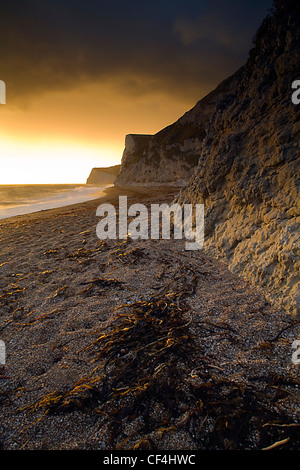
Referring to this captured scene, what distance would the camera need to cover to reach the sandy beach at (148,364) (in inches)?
65.4

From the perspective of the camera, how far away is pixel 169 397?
191 cm

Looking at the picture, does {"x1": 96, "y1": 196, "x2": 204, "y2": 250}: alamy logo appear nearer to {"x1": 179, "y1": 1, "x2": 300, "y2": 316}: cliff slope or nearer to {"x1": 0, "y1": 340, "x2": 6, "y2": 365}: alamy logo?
{"x1": 179, "y1": 1, "x2": 300, "y2": 316}: cliff slope

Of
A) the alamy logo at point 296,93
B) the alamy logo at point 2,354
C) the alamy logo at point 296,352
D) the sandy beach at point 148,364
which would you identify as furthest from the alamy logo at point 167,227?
the alamy logo at point 2,354

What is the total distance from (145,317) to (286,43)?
18.1 feet

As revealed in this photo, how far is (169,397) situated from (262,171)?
3.95 m

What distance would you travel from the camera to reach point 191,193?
643 cm

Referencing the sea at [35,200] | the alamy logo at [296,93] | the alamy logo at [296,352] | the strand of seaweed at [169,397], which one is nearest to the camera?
the strand of seaweed at [169,397]

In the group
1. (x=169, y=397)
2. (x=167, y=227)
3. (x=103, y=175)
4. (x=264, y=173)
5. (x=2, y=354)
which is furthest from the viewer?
(x=103, y=175)

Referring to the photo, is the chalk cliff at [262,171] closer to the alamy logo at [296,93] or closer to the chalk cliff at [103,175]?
the alamy logo at [296,93]

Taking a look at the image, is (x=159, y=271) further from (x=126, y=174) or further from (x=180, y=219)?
(x=126, y=174)

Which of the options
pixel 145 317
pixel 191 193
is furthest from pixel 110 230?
pixel 145 317

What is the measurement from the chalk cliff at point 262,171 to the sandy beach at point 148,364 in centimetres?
51

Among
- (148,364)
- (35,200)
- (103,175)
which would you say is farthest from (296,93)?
(103,175)

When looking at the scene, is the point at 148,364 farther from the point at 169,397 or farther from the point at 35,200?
the point at 35,200
